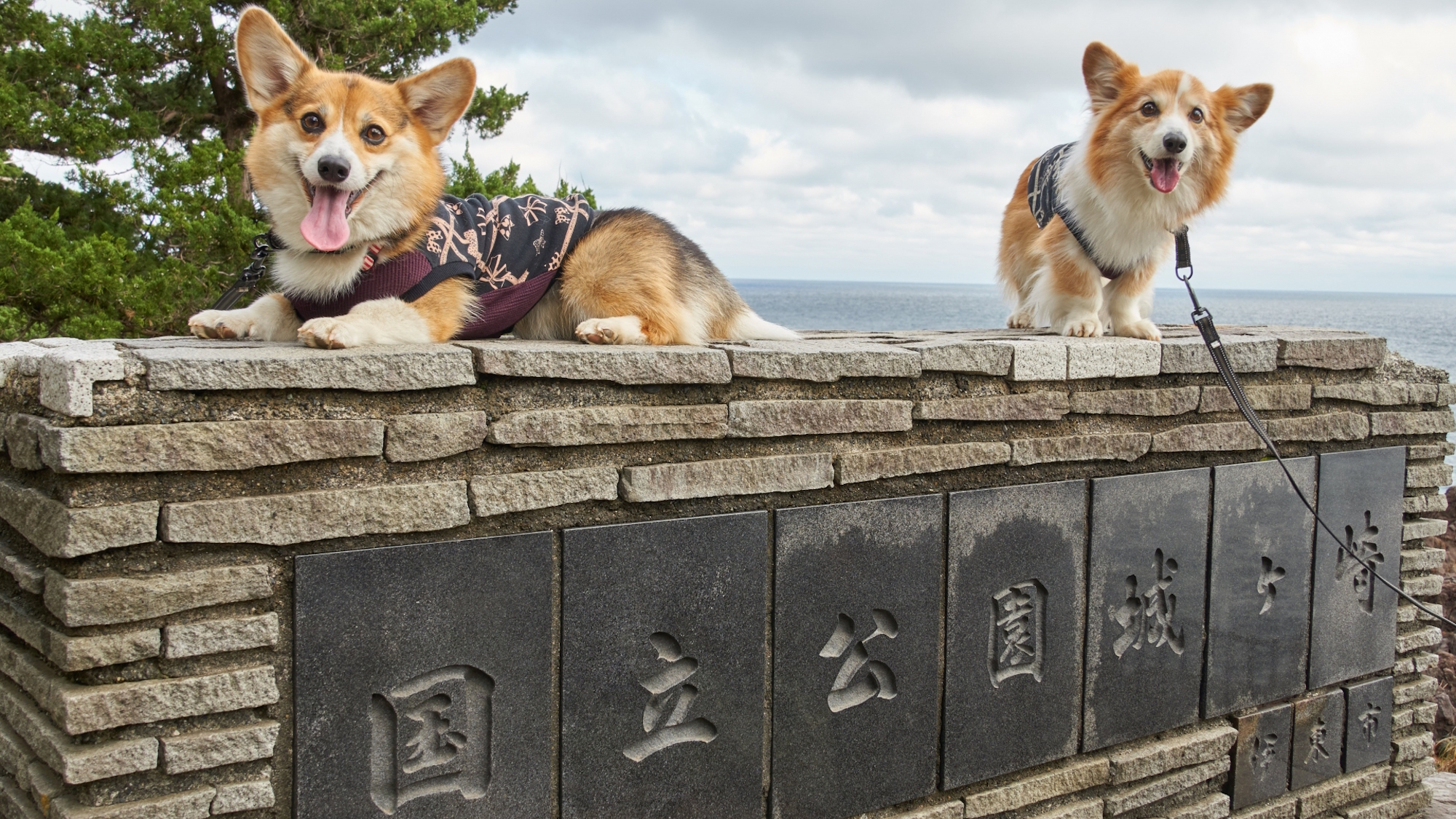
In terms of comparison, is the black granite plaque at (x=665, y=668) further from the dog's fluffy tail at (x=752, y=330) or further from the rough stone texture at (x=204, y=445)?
the dog's fluffy tail at (x=752, y=330)

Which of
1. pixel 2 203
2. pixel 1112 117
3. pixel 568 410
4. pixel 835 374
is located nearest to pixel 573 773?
pixel 568 410

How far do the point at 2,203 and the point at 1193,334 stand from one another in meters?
7.63

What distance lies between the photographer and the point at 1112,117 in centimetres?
379

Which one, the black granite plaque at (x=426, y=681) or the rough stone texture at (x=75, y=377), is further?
the black granite plaque at (x=426, y=681)

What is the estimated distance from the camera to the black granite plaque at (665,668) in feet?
7.98

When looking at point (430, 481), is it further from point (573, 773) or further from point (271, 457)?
point (573, 773)

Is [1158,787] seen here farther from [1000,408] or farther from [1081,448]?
[1000,408]

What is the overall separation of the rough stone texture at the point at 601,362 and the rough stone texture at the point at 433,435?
0.44 ft

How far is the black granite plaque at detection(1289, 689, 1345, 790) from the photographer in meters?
3.93

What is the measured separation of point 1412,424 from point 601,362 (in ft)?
11.9

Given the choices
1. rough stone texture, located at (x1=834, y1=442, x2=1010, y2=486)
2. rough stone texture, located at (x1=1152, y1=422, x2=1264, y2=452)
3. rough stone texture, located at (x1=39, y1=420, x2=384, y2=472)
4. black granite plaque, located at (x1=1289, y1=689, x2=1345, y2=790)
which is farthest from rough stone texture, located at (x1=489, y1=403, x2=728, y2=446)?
black granite plaque, located at (x1=1289, y1=689, x2=1345, y2=790)

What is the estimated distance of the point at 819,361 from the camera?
9.08ft

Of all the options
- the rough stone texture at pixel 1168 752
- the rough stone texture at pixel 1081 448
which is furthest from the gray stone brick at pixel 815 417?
the rough stone texture at pixel 1168 752

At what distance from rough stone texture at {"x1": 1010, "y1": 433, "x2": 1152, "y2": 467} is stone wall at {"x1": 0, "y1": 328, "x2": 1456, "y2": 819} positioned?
0.03 feet
